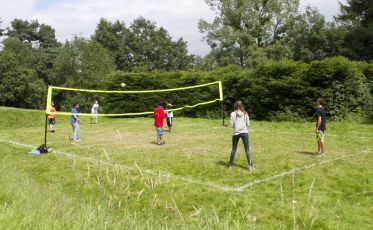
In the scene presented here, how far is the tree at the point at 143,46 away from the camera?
70.7 meters

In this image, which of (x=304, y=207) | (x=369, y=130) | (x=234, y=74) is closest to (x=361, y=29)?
(x=234, y=74)

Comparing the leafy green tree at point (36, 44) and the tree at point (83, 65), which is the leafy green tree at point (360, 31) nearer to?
the tree at point (83, 65)

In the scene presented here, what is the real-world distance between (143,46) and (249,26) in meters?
30.6

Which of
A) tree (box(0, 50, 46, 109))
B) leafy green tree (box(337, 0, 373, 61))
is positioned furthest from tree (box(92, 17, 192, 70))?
leafy green tree (box(337, 0, 373, 61))

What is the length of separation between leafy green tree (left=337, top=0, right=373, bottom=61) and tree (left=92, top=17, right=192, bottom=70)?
3783 cm

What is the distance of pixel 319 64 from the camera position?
67.4 feet

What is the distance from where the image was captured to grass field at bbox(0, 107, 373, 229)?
149 inches

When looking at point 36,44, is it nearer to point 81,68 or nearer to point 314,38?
point 81,68

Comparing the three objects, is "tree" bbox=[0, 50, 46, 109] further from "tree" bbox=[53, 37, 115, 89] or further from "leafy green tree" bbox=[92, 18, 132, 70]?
"leafy green tree" bbox=[92, 18, 132, 70]

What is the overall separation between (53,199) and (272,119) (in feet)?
62.9

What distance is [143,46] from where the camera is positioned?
72.2m

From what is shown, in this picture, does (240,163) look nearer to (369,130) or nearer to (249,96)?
(369,130)

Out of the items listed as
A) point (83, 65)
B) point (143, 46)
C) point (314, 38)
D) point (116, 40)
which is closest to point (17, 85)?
point (83, 65)

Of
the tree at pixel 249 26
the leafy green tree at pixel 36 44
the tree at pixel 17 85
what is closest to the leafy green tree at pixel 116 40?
the leafy green tree at pixel 36 44
